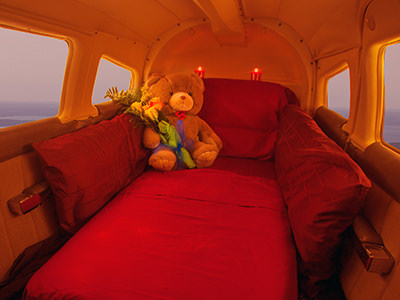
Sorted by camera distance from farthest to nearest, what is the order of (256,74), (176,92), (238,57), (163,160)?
(238,57)
(256,74)
(176,92)
(163,160)

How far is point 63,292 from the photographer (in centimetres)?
99

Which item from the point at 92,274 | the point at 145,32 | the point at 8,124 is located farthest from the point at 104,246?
the point at 145,32

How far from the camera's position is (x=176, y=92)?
A: 2154 mm

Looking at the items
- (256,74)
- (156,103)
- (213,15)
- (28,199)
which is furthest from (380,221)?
(256,74)

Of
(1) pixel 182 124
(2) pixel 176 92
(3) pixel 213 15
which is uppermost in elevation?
(3) pixel 213 15

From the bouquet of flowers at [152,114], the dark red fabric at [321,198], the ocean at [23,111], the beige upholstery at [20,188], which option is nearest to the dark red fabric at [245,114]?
the bouquet of flowers at [152,114]

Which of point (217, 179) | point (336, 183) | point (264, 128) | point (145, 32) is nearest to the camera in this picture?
point (336, 183)

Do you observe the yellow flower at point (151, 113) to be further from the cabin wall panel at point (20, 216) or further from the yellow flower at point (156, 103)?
the cabin wall panel at point (20, 216)

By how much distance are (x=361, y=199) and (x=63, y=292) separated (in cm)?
120

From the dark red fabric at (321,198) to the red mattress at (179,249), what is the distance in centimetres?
12

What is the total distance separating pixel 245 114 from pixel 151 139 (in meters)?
0.97

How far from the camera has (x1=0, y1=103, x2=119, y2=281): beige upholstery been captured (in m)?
1.27

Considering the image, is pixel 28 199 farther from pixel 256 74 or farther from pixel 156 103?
pixel 256 74

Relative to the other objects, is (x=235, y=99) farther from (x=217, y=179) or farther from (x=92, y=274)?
(x=92, y=274)
